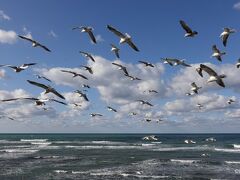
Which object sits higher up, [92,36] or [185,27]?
[92,36]

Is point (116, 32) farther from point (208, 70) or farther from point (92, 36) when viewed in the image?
point (208, 70)

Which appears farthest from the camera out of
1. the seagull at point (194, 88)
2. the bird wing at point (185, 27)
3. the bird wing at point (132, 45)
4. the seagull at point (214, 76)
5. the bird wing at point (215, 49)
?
the seagull at point (194, 88)

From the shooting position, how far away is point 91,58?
24.1 m

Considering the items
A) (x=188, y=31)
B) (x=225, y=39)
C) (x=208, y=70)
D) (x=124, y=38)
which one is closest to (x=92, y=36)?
(x=124, y=38)

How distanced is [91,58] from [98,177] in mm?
17872

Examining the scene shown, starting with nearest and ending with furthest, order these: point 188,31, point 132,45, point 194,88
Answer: point 188,31
point 132,45
point 194,88

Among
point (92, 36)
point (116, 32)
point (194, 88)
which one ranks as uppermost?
point (92, 36)

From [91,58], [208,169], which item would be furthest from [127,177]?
[91,58]

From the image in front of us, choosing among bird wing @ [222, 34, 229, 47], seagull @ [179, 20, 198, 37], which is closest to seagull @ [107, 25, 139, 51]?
seagull @ [179, 20, 198, 37]

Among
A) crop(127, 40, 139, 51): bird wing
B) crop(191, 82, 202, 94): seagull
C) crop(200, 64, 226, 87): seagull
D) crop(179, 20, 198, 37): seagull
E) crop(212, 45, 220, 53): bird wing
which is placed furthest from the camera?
crop(191, 82, 202, 94): seagull

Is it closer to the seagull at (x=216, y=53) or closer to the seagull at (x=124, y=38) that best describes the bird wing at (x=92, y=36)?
the seagull at (x=124, y=38)

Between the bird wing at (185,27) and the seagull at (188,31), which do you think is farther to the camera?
the seagull at (188,31)

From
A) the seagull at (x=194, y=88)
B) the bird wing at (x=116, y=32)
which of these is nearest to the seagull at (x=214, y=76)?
the bird wing at (x=116, y=32)

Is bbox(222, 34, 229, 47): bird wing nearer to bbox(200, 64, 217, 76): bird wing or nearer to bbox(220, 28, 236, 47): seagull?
bbox(220, 28, 236, 47): seagull
